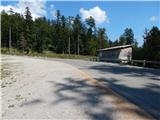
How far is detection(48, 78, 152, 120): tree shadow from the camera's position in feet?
27.8

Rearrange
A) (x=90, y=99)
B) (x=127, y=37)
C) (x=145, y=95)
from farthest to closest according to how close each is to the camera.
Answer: (x=127, y=37)
(x=145, y=95)
(x=90, y=99)

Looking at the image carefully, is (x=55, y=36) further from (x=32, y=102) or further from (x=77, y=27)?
(x=32, y=102)

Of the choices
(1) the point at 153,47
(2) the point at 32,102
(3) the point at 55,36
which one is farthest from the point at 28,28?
(2) the point at 32,102

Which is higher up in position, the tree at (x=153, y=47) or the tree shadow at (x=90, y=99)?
the tree at (x=153, y=47)

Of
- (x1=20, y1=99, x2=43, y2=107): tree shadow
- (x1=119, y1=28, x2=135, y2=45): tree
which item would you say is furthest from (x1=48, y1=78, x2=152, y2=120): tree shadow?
(x1=119, y1=28, x2=135, y2=45): tree

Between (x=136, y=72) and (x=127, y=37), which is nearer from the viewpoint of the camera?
(x=136, y=72)

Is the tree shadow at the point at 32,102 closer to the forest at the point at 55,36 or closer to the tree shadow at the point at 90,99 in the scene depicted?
the tree shadow at the point at 90,99

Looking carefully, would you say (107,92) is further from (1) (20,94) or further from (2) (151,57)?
(2) (151,57)

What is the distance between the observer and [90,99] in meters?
10.2

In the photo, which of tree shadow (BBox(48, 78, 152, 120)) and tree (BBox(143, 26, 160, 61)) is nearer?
tree shadow (BBox(48, 78, 152, 120))

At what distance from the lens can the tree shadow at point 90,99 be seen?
8.46 m

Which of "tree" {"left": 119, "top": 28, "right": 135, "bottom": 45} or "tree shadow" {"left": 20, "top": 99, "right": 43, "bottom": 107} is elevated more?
"tree" {"left": 119, "top": 28, "right": 135, "bottom": 45}

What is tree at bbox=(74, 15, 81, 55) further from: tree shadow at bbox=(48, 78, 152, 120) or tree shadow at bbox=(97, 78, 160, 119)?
tree shadow at bbox=(48, 78, 152, 120)

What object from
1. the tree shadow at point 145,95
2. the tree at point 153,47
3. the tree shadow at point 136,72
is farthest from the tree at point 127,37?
the tree shadow at point 145,95
